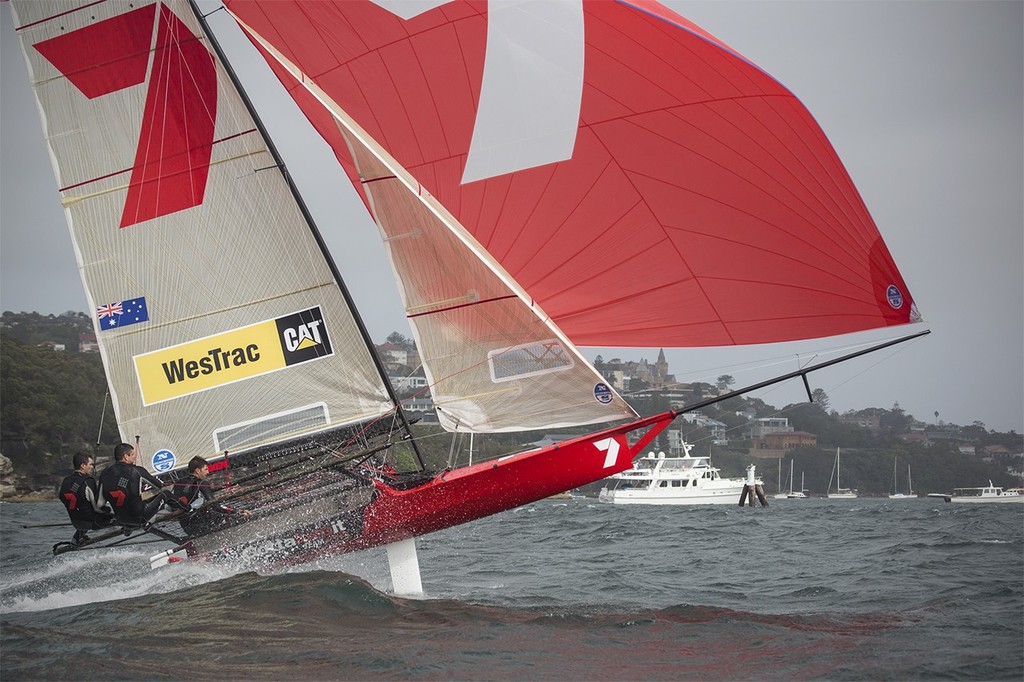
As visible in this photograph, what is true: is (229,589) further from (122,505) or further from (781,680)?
(781,680)

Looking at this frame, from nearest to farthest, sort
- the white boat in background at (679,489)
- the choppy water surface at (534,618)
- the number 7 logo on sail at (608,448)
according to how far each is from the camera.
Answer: the choppy water surface at (534,618) → the number 7 logo on sail at (608,448) → the white boat in background at (679,489)

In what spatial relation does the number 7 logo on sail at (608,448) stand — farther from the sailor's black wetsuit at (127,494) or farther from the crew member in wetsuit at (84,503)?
the crew member in wetsuit at (84,503)

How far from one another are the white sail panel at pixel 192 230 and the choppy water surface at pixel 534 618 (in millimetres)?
1457

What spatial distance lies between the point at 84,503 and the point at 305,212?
283 centimetres

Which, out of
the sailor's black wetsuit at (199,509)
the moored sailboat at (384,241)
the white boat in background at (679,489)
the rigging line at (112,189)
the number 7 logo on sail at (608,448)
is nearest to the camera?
the number 7 logo on sail at (608,448)

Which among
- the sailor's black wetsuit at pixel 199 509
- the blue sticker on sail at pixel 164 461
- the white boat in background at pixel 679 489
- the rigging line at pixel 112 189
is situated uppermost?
the rigging line at pixel 112 189

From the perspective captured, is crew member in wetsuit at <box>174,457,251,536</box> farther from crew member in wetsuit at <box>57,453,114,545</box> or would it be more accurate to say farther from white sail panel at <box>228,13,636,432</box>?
white sail panel at <box>228,13,636,432</box>

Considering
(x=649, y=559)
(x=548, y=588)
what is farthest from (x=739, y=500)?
(x=548, y=588)

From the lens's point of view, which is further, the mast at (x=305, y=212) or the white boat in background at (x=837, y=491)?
the white boat in background at (x=837, y=491)

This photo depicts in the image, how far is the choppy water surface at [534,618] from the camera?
19.2 ft

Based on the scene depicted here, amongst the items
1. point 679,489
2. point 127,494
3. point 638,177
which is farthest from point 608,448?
point 679,489

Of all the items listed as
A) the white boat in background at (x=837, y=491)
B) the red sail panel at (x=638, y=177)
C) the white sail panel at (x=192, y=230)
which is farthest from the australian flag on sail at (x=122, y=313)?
the white boat in background at (x=837, y=491)

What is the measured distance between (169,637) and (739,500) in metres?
37.7

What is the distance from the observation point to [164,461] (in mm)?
8203
